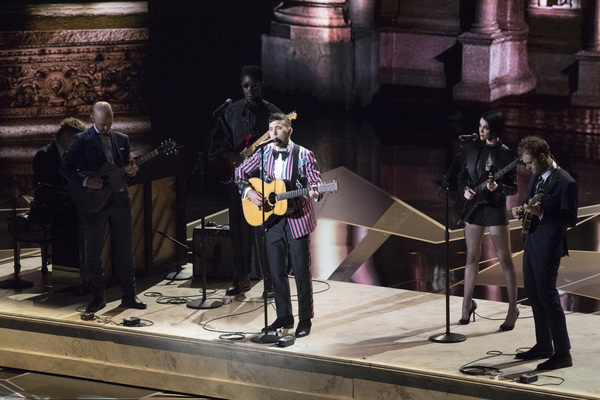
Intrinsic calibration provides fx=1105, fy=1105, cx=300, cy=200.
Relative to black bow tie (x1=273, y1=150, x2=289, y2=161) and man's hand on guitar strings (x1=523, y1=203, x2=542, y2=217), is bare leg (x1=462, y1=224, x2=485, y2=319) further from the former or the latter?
black bow tie (x1=273, y1=150, x2=289, y2=161)

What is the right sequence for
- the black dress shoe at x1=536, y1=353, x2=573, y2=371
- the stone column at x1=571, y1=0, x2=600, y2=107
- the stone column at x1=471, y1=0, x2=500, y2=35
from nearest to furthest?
1. the black dress shoe at x1=536, y1=353, x2=573, y2=371
2. the stone column at x1=571, y1=0, x2=600, y2=107
3. the stone column at x1=471, y1=0, x2=500, y2=35

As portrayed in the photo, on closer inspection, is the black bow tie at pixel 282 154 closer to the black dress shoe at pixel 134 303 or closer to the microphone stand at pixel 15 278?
the black dress shoe at pixel 134 303

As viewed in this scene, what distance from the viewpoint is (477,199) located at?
24.9 ft

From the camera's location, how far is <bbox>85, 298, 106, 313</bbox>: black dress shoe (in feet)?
27.2

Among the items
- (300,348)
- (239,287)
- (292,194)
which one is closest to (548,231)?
(292,194)

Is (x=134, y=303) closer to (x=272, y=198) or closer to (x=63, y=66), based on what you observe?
(x=272, y=198)

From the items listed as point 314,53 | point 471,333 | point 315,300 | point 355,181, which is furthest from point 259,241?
point 314,53

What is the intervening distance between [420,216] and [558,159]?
3340mm

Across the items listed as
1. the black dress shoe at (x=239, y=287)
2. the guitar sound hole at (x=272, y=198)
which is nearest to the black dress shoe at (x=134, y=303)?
the black dress shoe at (x=239, y=287)

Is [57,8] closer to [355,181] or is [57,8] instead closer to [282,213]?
[355,181]

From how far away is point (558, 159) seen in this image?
1423 centimetres

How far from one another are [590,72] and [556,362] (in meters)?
10.9

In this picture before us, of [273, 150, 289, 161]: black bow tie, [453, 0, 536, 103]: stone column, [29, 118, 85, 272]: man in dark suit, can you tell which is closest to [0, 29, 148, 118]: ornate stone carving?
[453, 0, 536, 103]: stone column

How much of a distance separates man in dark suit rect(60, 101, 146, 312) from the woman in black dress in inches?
96.4
